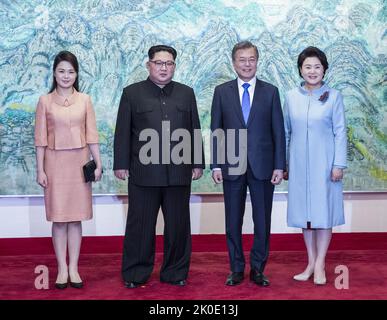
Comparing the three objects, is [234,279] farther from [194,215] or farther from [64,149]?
[64,149]

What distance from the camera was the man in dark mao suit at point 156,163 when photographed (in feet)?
14.1

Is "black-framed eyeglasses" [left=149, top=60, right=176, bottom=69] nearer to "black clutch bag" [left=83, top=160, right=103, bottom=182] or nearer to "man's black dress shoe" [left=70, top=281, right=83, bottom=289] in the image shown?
"black clutch bag" [left=83, top=160, right=103, bottom=182]

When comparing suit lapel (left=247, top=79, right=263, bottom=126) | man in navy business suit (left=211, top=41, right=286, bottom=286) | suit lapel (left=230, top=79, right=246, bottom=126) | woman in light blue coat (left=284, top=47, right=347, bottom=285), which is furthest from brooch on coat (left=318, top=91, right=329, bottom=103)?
suit lapel (left=230, top=79, right=246, bottom=126)

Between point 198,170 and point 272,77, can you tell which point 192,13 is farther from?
point 198,170

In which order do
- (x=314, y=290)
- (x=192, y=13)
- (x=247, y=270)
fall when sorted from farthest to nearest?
(x=192, y=13)
(x=247, y=270)
(x=314, y=290)

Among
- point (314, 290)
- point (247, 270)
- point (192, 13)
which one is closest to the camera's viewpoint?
point (314, 290)

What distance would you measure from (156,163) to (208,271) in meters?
0.99

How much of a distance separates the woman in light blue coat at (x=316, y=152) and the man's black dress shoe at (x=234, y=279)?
482mm

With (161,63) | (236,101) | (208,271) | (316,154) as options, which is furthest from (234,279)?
(161,63)

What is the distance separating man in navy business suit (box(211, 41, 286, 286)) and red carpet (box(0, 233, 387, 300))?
0.76 feet

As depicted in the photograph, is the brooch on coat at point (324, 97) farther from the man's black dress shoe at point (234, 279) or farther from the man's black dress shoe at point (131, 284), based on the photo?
the man's black dress shoe at point (131, 284)

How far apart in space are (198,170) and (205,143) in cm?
107

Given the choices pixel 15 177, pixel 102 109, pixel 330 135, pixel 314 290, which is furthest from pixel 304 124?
pixel 15 177

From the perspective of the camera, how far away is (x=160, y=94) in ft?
14.2
